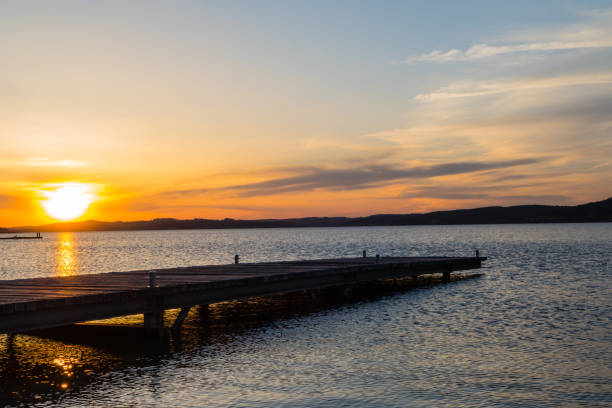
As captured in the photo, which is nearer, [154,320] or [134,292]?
[134,292]

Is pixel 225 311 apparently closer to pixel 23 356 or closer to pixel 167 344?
pixel 167 344

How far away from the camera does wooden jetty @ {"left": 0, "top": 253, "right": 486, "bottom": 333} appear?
15438 mm

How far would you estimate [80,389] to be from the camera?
13.8m

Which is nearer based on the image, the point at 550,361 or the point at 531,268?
the point at 550,361

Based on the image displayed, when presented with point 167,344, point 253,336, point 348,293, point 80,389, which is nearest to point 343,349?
point 253,336

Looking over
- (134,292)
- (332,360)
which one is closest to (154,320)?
(134,292)

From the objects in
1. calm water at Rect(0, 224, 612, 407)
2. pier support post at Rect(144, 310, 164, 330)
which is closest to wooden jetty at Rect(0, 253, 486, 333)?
pier support post at Rect(144, 310, 164, 330)

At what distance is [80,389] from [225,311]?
13168 mm

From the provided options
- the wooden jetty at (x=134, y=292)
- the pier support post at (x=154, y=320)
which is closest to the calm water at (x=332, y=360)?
the pier support post at (x=154, y=320)

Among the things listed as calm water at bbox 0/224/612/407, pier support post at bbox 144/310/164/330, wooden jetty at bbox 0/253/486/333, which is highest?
wooden jetty at bbox 0/253/486/333

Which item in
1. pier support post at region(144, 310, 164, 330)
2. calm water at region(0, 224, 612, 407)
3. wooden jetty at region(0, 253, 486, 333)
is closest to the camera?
calm water at region(0, 224, 612, 407)

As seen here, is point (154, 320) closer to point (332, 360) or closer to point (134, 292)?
point (134, 292)

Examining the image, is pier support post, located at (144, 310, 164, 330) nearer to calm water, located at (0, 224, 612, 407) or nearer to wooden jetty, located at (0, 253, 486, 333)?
wooden jetty, located at (0, 253, 486, 333)

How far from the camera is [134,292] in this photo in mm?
18547
